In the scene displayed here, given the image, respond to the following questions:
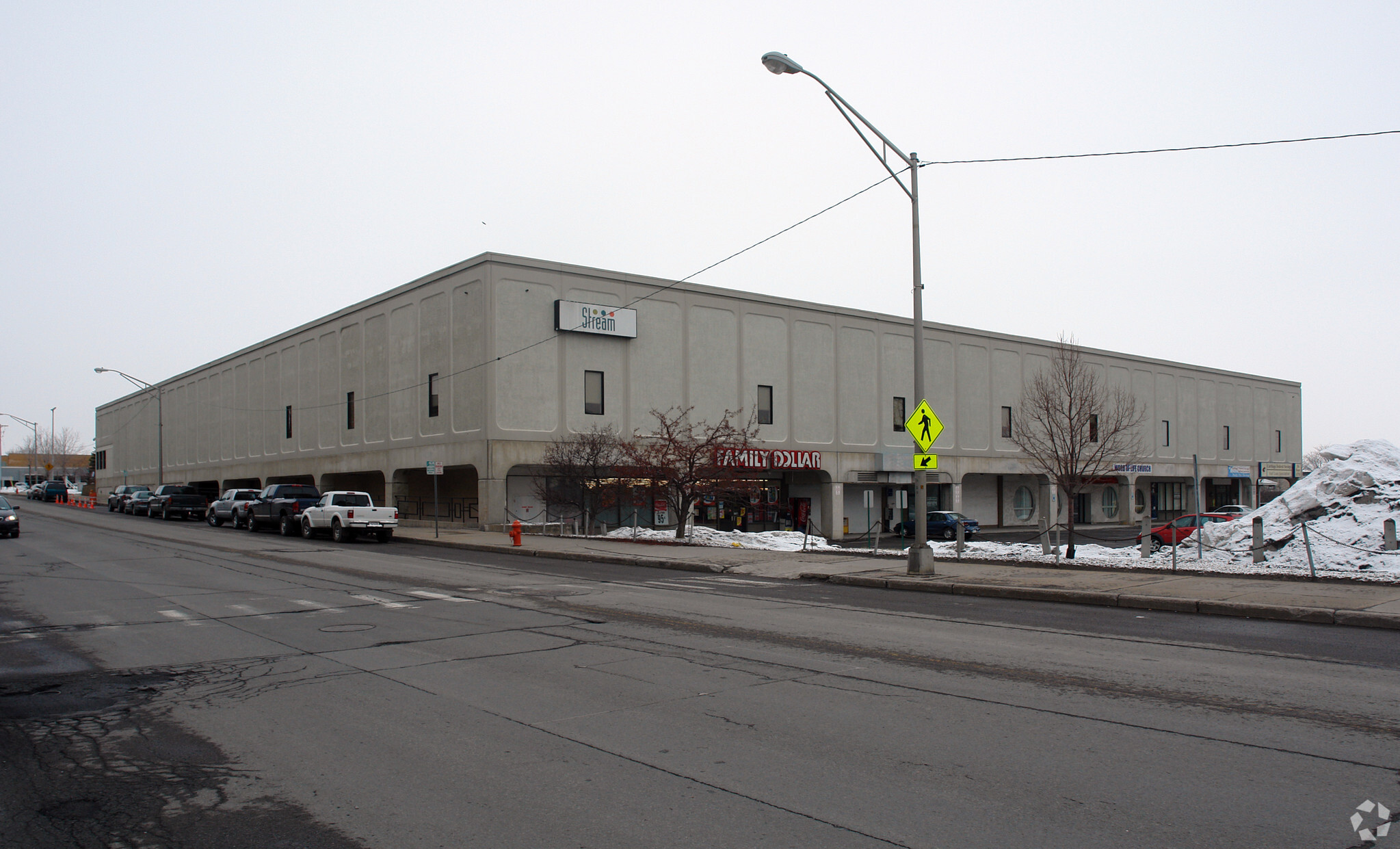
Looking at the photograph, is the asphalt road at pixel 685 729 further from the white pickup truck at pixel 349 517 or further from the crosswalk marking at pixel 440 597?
the white pickup truck at pixel 349 517

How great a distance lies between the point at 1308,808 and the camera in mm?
5012

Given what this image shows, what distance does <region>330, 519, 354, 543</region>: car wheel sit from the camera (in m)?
31.5

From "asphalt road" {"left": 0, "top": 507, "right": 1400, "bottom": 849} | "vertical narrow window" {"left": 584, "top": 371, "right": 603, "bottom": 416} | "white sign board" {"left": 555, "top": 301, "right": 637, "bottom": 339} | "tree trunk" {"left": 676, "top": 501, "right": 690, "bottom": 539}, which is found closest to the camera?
"asphalt road" {"left": 0, "top": 507, "right": 1400, "bottom": 849}

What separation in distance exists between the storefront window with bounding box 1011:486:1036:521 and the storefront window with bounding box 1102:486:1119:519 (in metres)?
6.09

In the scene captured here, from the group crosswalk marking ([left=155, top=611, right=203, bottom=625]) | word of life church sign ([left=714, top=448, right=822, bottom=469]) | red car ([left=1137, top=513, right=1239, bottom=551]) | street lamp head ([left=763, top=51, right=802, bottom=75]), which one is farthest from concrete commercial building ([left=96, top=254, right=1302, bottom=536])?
crosswalk marking ([left=155, top=611, right=203, bottom=625])

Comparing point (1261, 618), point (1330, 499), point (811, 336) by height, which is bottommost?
point (1261, 618)

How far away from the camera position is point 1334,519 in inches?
757

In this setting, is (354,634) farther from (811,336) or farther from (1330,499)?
(811,336)

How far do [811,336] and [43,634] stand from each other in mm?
42491

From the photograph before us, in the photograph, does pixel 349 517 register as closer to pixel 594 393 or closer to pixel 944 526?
pixel 594 393

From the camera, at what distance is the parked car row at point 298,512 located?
31.4m

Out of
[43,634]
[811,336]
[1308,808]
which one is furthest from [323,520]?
[1308,808]

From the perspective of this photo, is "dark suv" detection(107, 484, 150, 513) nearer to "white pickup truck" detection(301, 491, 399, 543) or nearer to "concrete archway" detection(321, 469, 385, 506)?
"concrete archway" detection(321, 469, 385, 506)

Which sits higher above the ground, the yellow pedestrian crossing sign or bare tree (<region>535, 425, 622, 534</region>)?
the yellow pedestrian crossing sign
